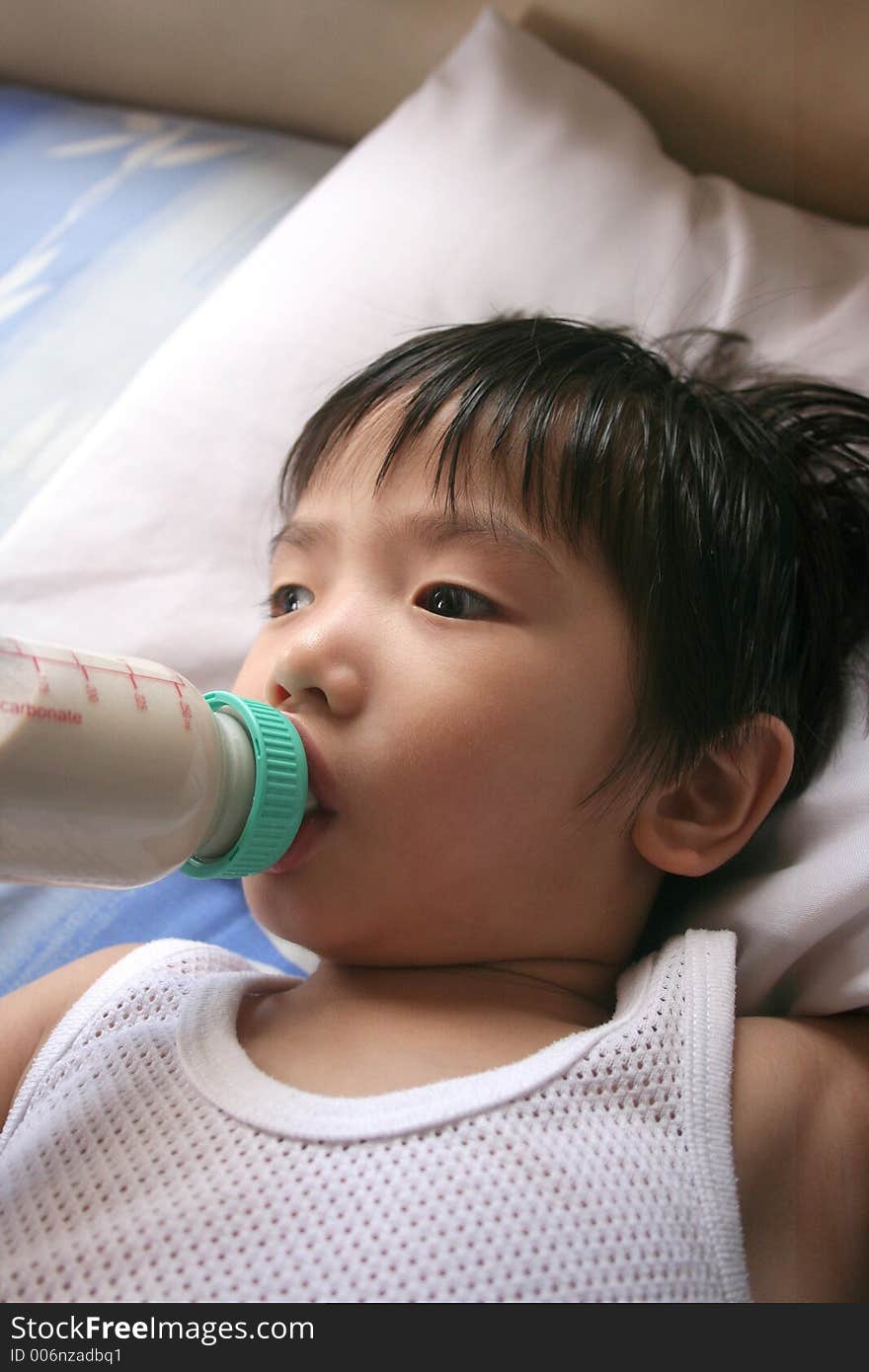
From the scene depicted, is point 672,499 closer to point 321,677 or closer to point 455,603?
point 455,603

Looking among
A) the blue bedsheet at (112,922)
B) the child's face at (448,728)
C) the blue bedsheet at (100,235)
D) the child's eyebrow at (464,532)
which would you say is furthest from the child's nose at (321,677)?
the blue bedsheet at (100,235)

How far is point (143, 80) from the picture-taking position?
1527 millimetres

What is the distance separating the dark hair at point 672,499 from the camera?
0.79 metres

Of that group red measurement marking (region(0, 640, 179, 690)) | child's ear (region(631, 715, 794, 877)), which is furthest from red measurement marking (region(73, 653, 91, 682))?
child's ear (region(631, 715, 794, 877))

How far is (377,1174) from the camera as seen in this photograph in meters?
0.65

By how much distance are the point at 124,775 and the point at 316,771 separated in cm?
→ 16

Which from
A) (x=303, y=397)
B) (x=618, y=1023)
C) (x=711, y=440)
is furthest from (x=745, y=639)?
(x=303, y=397)

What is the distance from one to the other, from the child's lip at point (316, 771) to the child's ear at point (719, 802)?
220 millimetres

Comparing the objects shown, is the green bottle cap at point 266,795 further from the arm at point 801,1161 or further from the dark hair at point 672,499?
the arm at point 801,1161

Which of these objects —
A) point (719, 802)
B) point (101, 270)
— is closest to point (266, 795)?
point (719, 802)

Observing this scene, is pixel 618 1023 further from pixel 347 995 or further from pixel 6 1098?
pixel 6 1098

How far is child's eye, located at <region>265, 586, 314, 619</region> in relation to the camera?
0.85 m

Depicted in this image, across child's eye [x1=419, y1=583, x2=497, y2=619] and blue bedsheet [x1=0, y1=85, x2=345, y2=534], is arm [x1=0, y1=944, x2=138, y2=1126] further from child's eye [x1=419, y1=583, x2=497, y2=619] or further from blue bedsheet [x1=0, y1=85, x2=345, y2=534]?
blue bedsheet [x1=0, y1=85, x2=345, y2=534]
